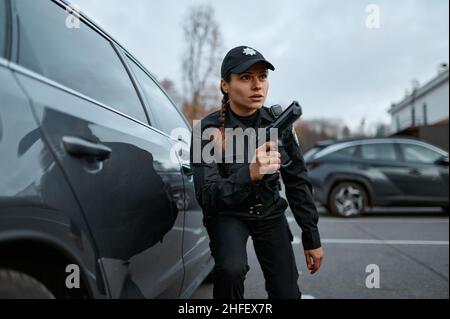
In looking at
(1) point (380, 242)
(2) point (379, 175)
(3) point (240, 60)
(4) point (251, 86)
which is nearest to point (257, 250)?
(4) point (251, 86)

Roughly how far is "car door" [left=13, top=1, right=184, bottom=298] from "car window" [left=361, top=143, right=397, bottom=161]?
250 inches

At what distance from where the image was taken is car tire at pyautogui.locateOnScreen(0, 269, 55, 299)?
867 mm

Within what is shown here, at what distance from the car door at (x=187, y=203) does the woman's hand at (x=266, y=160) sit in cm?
78

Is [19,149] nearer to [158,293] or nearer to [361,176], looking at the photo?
[158,293]

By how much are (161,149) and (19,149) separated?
99cm

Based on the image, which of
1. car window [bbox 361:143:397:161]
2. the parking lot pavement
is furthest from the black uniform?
car window [bbox 361:143:397:161]

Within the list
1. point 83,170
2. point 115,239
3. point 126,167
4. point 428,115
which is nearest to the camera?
point 83,170

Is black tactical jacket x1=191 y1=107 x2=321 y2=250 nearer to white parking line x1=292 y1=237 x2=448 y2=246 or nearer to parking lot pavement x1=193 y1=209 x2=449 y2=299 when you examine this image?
parking lot pavement x1=193 y1=209 x2=449 y2=299

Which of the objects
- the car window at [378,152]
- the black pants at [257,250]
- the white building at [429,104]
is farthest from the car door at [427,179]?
the white building at [429,104]

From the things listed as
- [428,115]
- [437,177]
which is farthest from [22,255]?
[428,115]

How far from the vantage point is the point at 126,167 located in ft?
4.53

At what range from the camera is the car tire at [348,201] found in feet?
24.0

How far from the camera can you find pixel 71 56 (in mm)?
1401

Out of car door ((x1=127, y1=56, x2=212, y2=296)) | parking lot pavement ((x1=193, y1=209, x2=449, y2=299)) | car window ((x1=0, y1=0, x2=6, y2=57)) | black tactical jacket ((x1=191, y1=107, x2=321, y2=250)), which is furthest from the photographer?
parking lot pavement ((x1=193, y1=209, x2=449, y2=299))
